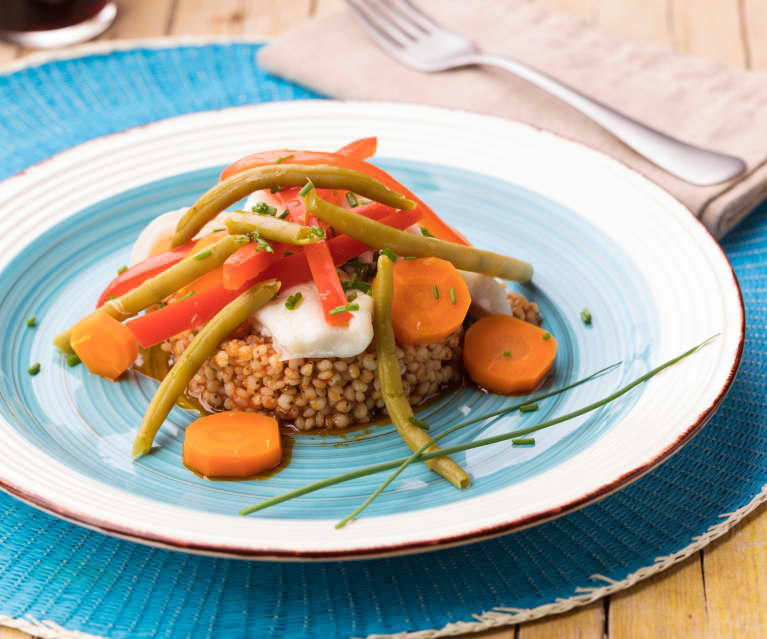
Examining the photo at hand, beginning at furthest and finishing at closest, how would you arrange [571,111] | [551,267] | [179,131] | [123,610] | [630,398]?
[571,111] → [179,131] → [551,267] → [630,398] → [123,610]

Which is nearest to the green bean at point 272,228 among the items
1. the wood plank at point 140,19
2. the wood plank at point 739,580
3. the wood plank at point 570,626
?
the wood plank at point 570,626

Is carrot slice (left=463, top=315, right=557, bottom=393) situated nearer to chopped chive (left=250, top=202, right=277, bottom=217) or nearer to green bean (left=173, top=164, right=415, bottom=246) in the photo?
green bean (left=173, top=164, right=415, bottom=246)

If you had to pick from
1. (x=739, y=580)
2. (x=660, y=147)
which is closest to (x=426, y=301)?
(x=739, y=580)

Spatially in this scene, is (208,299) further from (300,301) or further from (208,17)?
(208,17)

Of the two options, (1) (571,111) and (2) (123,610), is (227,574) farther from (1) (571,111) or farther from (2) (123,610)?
(1) (571,111)

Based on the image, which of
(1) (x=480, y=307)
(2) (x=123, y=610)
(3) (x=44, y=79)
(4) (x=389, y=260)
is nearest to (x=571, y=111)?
(1) (x=480, y=307)

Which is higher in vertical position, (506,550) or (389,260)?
(389,260)

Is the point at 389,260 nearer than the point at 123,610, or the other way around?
the point at 123,610

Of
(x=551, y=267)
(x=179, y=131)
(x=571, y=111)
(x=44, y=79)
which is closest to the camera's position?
(x=551, y=267)
